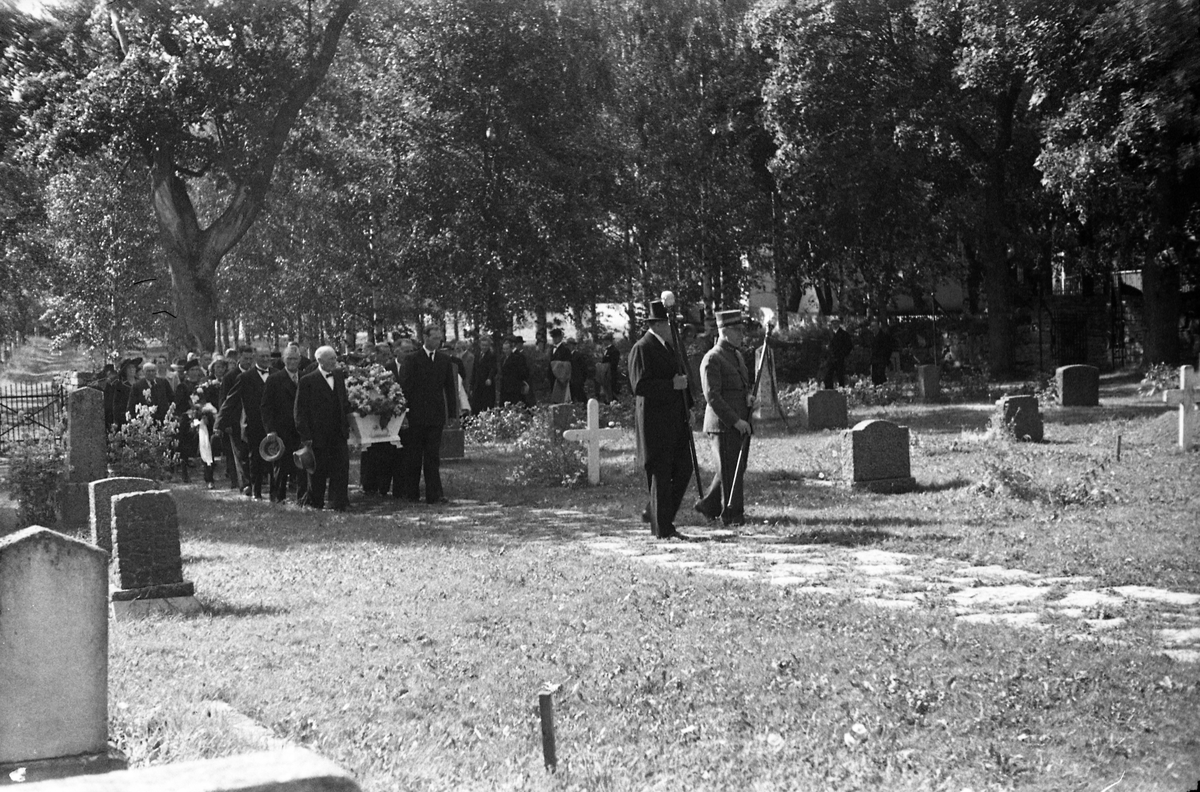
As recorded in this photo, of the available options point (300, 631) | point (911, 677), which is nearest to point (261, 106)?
point (300, 631)

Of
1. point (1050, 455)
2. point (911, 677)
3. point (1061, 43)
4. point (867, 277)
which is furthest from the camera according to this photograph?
point (867, 277)

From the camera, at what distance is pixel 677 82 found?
38375 millimetres

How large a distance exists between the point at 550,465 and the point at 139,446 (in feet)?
19.6

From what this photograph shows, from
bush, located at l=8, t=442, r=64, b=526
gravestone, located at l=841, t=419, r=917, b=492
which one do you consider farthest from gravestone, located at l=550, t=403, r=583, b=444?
bush, located at l=8, t=442, r=64, b=526

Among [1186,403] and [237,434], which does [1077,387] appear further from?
[237,434]

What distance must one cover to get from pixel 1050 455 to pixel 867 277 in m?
22.5

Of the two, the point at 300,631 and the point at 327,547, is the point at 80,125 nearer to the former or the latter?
the point at 327,547

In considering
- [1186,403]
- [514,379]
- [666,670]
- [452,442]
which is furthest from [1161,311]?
[666,670]

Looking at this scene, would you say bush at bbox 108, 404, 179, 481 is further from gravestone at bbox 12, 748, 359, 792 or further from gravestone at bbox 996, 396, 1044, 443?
gravestone at bbox 12, 748, 359, 792

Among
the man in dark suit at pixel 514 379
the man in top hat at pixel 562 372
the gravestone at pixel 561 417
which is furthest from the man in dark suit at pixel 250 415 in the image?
the man in top hat at pixel 562 372

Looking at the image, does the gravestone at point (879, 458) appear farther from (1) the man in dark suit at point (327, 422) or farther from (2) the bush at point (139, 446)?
(2) the bush at point (139, 446)

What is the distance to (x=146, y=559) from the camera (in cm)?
982

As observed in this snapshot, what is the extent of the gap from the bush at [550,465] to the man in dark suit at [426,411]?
1.40m

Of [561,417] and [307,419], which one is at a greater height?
[307,419]
